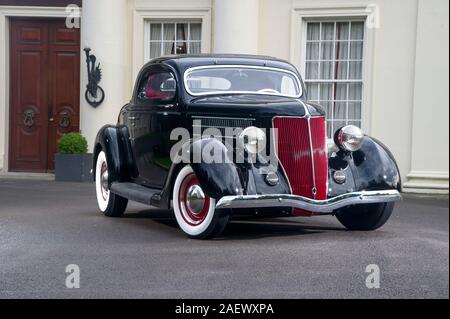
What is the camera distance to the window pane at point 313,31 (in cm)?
1327

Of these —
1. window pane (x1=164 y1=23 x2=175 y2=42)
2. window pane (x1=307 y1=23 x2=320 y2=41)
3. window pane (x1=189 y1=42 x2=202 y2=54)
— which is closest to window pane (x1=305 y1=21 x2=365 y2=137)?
window pane (x1=307 y1=23 x2=320 y2=41)

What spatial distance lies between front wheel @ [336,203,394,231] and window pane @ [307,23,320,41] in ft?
19.5

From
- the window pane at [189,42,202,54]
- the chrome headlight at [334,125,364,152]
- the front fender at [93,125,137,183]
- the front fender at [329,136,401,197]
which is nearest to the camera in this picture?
the front fender at [329,136,401,197]

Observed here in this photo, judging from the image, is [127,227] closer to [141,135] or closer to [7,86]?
[141,135]

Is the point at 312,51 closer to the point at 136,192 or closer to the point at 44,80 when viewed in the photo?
the point at 44,80

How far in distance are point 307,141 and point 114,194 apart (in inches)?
106

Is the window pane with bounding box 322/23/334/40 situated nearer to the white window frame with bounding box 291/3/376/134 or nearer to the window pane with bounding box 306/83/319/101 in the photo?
the white window frame with bounding box 291/3/376/134

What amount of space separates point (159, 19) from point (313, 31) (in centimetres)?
272

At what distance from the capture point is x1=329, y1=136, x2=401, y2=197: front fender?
739cm

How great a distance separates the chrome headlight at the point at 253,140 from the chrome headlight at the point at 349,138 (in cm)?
90

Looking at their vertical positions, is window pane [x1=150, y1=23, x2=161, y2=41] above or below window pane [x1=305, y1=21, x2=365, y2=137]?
above

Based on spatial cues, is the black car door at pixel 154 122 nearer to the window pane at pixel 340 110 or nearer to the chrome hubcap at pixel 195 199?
the chrome hubcap at pixel 195 199

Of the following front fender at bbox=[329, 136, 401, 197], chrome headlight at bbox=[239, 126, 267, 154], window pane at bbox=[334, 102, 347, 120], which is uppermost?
window pane at bbox=[334, 102, 347, 120]

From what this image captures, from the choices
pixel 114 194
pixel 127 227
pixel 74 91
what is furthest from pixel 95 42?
pixel 127 227
